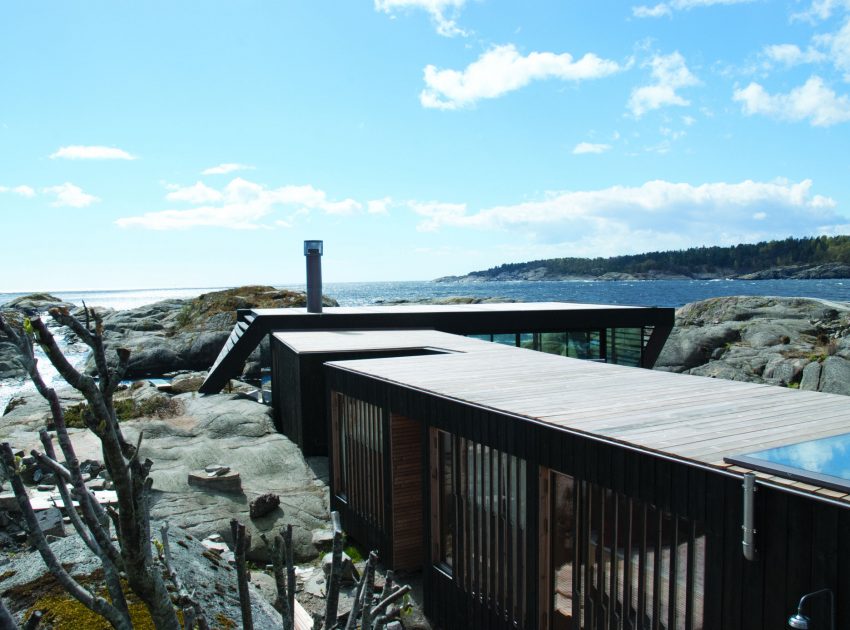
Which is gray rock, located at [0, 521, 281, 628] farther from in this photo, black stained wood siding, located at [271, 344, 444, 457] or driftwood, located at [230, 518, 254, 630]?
black stained wood siding, located at [271, 344, 444, 457]

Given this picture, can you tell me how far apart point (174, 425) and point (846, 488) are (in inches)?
573

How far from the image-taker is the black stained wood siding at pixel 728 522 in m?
3.66

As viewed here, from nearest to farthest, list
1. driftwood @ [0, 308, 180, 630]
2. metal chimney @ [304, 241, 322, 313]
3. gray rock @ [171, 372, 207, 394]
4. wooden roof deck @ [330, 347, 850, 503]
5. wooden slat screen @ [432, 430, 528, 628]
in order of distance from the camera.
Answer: driftwood @ [0, 308, 180, 630] < wooden roof deck @ [330, 347, 850, 503] < wooden slat screen @ [432, 430, 528, 628] < metal chimney @ [304, 241, 322, 313] < gray rock @ [171, 372, 207, 394]

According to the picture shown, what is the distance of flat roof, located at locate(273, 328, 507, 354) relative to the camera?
13555mm

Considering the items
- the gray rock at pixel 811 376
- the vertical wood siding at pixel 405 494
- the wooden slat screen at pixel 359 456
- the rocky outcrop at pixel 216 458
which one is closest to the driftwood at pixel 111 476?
the rocky outcrop at pixel 216 458

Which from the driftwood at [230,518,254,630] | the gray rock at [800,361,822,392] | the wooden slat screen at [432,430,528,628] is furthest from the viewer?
the gray rock at [800,361,822,392]

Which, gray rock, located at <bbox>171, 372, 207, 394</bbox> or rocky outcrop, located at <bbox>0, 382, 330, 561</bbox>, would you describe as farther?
gray rock, located at <bbox>171, 372, 207, 394</bbox>

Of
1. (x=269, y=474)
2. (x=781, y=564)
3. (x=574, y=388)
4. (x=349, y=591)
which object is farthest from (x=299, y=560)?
(x=781, y=564)

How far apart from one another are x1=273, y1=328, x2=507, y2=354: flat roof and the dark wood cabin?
2cm

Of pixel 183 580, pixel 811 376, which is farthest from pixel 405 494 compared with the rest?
pixel 811 376

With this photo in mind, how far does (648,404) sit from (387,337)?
976cm

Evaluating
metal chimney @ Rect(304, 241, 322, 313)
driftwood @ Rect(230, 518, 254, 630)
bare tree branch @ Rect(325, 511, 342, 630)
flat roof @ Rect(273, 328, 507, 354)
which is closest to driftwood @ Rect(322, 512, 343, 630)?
bare tree branch @ Rect(325, 511, 342, 630)

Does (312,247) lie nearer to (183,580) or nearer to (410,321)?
(410,321)

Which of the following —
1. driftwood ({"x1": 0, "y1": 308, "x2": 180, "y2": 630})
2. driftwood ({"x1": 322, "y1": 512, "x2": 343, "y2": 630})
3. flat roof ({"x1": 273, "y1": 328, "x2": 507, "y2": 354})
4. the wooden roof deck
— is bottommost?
flat roof ({"x1": 273, "y1": 328, "x2": 507, "y2": 354})
